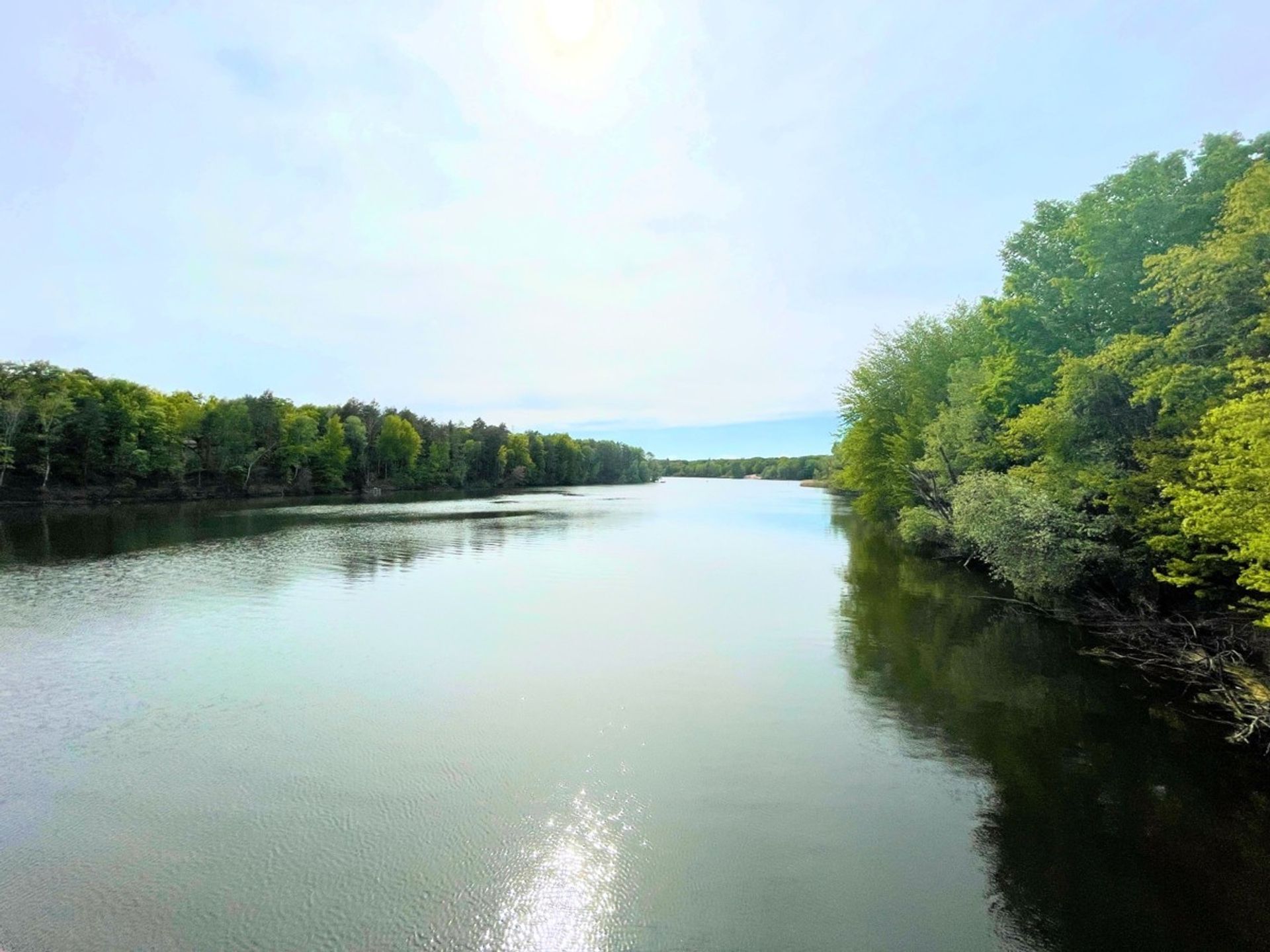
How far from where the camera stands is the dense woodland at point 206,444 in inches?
2029

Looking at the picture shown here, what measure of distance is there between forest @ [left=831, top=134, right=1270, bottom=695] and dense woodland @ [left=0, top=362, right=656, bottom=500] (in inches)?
2533

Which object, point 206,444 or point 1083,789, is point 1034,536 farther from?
point 206,444

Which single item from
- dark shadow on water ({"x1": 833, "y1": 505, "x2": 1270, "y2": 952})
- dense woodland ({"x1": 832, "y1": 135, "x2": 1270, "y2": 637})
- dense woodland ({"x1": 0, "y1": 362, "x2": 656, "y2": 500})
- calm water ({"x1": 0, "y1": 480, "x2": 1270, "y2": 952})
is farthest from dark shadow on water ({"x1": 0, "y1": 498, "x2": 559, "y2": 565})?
dense woodland ({"x1": 832, "y1": 135, "x2": 1270, "y2": 637})

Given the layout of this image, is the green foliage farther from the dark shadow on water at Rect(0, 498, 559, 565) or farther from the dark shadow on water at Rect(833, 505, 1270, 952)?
the dark shadow on water at Rect(0, 498, 559, 565)

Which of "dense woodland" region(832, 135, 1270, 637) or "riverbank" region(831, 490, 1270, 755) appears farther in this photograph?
"dense woodland" region(832, 135, 1270, 637)

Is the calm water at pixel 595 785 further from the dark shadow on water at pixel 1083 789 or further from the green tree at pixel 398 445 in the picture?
the green tree at pixel 398 445

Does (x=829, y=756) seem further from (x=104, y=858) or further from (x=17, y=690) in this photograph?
(x=17, y=690)

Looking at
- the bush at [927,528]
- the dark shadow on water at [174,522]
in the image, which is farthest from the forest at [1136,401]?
the dark shadow on water at [174,522]

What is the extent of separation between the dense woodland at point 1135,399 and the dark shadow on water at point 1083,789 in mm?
2296

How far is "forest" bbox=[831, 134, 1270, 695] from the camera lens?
10383 mm

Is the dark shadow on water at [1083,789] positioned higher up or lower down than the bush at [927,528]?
lower down

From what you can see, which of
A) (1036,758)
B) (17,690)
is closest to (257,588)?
(17,690)

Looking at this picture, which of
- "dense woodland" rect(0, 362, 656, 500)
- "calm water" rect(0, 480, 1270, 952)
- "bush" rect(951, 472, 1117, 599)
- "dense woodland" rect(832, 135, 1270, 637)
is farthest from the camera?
"dense woodland" rect(0, 362, 656, 500)

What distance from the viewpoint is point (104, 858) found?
6.33m
